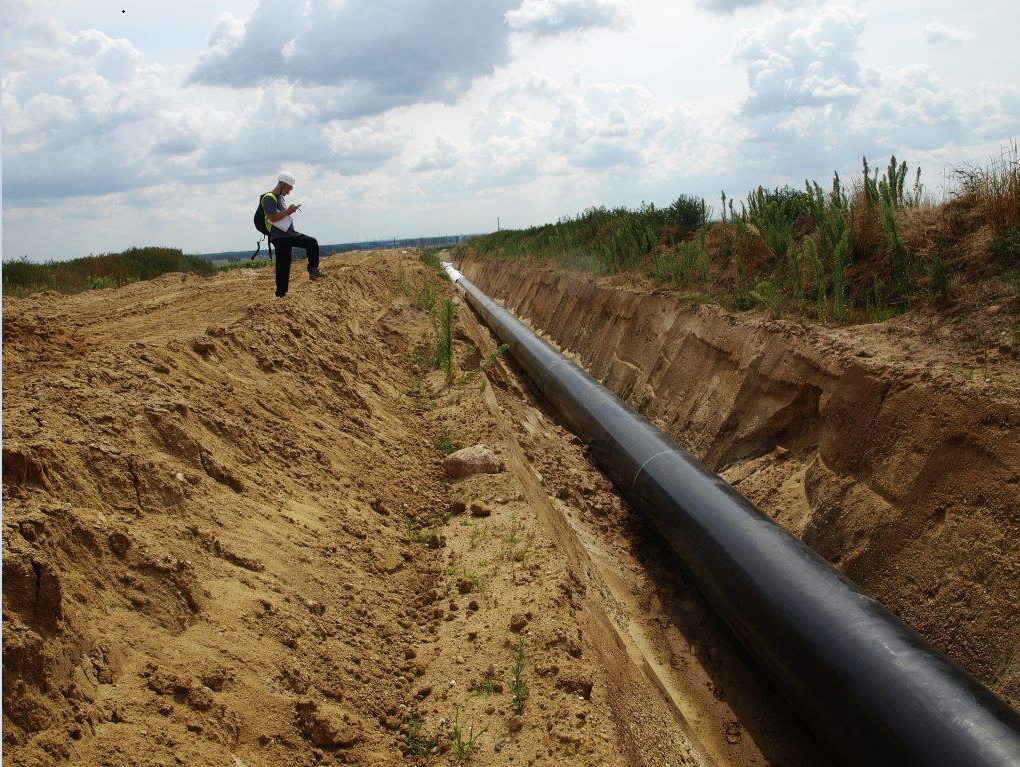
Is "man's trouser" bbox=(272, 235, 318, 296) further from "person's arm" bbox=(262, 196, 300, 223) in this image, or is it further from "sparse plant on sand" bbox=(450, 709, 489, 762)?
"sparse plant on sand" bbox=(450, 709, 489, 762)

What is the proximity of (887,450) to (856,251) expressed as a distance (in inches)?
134

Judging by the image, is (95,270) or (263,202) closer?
(263,202)

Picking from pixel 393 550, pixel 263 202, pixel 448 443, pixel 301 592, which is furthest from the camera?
pixel 263 202

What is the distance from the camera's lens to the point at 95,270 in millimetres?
17344

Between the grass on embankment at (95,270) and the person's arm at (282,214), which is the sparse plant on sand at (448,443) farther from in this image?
the grass on embankment at (95,270)

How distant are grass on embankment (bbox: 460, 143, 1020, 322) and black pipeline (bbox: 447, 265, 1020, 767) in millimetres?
2696

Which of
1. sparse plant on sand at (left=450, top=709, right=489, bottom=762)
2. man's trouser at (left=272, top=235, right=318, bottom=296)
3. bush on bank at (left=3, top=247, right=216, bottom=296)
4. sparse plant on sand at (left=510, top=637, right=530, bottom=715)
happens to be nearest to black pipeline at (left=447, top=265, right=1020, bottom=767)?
sparse plant on sand at (left=510, top=637, right=530, bottom=715)

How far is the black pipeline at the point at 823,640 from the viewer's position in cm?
329

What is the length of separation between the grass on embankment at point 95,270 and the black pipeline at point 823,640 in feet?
41.2

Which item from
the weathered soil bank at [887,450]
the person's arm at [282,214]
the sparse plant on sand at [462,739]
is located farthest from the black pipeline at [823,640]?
the person's arm at [282,214]

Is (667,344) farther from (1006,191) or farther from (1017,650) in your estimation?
(1017,650)

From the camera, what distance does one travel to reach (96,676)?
8.63 feet

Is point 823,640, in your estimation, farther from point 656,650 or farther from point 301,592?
point 301,592

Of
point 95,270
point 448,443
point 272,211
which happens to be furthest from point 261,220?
point 95,270
